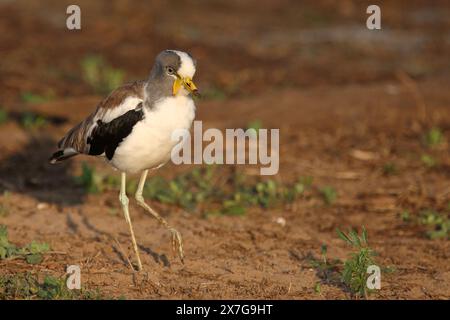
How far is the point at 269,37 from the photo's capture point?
15.4 meters

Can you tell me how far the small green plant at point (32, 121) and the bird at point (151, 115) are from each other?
3570 mm

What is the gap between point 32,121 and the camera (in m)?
10.0

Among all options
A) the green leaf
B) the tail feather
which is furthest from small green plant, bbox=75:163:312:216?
the green leaf

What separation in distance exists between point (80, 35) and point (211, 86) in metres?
3.34

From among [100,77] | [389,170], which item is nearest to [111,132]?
[389,170]

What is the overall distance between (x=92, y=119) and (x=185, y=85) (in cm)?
96

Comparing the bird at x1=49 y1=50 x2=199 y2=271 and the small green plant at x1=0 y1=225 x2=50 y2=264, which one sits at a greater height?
the bird at x1=49 y1=50 x2=199 y2=271

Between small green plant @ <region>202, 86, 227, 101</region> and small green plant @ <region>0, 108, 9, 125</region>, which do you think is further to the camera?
small green plant @ <region>202, 86, 227, 101</region>

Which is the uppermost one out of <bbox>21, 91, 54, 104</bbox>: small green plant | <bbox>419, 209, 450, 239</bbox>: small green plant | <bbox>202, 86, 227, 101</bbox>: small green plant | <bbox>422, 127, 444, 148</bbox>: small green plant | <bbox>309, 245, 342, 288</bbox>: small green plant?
<bbox>202, 86, 227, 101</bbox>: small green plant

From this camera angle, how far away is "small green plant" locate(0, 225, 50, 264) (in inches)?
249

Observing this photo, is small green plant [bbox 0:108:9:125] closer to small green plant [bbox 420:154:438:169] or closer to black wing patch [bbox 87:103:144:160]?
black wing patch [bbox 87:103:144:160]

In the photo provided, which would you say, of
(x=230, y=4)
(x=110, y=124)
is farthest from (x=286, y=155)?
(x=230, y=4)

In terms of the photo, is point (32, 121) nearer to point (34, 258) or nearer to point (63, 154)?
point (63, 154)

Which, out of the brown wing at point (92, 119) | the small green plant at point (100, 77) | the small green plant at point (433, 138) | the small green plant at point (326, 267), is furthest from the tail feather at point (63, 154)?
the small green plant at point (100, 77)
